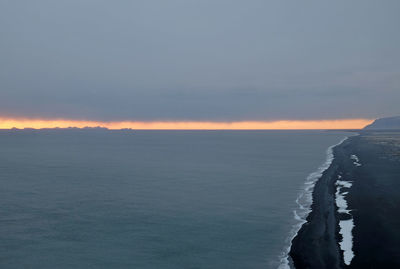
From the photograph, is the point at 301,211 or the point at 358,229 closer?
the point at 358,229

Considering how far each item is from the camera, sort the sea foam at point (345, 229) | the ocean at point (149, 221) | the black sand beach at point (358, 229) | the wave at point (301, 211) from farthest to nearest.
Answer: the ocean at point (149, 221) → the wave at point (301, 211) → the sea foam at point (345, 229) → the black sand beach at point (358, 229)

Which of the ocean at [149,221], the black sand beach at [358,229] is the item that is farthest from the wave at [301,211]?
the black sand beach at [358,229]

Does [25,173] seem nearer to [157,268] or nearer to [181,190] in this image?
[181,190]

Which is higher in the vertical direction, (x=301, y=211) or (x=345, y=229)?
(x=345, y=229)

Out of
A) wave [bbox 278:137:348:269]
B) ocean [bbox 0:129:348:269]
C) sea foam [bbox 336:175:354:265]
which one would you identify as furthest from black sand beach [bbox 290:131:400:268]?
ocean [bbox 0:129:348:269]

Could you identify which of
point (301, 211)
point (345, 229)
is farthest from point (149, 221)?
point (345, 229)

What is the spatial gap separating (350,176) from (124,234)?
1780 inches

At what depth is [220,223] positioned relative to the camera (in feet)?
114

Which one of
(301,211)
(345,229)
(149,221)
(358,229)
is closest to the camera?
(358,229)

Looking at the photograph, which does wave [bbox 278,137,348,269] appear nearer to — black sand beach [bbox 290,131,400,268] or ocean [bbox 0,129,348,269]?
ocean [bbox 0,129,348,269]

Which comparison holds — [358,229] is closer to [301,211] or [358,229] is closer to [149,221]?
[301,211]

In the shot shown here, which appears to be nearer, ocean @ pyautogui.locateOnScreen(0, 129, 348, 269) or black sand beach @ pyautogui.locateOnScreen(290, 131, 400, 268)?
black sand beach @ pyautogui.locateOnScreen(290, 131, 400, 268)

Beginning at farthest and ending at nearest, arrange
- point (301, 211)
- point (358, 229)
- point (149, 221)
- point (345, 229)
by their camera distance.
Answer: point (301, 211)
point (149, 221)
point (345, 229)
point (358, 229)

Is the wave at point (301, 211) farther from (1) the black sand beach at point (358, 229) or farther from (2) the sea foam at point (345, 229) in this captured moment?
(2) the sea foam at point (345, 229)
